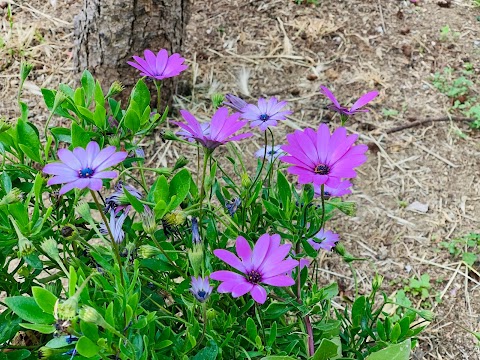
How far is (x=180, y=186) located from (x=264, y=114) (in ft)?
0.71

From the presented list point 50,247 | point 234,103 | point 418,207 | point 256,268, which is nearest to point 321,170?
point 256,268

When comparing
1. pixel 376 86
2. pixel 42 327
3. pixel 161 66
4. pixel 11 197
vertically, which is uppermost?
pixel 161 66

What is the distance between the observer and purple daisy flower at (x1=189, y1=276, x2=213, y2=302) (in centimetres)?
73

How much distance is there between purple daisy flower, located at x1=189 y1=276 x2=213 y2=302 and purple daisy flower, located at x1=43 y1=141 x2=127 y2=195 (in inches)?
7.0

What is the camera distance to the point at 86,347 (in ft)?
2.11

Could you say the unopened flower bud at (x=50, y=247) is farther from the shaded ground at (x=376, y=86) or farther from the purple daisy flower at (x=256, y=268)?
the shaded ground at (x=376, y=86)

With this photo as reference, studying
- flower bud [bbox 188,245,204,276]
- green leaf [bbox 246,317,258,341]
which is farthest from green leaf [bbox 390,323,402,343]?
flower bud [bbox 188,245,204,276]

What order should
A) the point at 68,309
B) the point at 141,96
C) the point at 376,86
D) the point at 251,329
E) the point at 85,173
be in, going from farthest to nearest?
the point at 376,86, the point at 141,96, the point at 251,329, the point at 85,173, the point at 68,309

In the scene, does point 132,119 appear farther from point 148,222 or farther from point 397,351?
point 397,351

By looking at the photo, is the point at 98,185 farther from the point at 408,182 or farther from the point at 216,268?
the point at 408,182

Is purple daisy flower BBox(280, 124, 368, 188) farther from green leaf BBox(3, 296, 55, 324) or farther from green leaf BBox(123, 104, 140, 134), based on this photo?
green leaf BBox(3, 296, 55, 324)

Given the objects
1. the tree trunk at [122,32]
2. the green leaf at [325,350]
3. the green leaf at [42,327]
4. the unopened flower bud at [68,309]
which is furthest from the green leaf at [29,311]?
the tree trunk at [122,32]

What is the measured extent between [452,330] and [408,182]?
0.53m

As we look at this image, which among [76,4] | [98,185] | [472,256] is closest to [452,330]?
[472,256]
